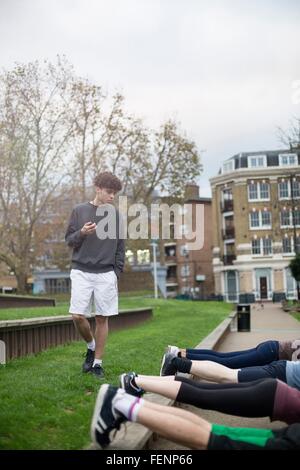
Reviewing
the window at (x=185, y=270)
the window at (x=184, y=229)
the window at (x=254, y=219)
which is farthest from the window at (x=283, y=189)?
the window at (x=184, y=229)

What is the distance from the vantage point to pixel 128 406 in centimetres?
369

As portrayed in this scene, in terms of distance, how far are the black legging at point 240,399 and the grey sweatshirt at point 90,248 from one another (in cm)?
265

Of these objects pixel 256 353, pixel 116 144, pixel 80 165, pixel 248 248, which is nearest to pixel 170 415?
pixel 256 353

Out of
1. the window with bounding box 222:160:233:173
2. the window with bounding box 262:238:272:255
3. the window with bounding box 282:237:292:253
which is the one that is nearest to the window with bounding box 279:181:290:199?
the window with bounding box 282:237:292:253

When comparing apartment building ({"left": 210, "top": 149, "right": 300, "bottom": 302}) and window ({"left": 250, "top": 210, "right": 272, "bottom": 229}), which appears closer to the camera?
apartment building ({"left": 210, "top": 149, "right": 300, "bottom": 302})

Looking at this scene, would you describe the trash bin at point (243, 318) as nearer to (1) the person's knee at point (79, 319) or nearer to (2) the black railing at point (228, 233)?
(1) the person's knee at point (79, 319)

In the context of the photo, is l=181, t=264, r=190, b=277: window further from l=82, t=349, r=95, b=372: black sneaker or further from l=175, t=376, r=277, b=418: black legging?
l=175, t=376, r=277, b=418: black legging

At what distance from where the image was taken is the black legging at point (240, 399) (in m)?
4.04

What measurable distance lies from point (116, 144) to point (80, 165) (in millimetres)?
2964

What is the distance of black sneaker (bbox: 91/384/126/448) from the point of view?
145 inches

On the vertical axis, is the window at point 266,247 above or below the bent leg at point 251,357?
above

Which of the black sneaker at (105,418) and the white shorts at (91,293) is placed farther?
the white shorts at (91,293)

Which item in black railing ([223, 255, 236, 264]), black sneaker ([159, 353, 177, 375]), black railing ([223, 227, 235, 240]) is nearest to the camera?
black sneaker ([159, 353, 177, 375])

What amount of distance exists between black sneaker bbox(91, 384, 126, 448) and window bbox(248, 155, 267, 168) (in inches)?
2777
